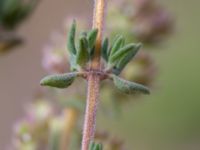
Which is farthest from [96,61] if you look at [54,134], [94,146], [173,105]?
[173,105]

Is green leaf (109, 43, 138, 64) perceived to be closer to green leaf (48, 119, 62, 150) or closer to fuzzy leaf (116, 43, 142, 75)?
fuzzy leaf (116, 43, 142, 75)

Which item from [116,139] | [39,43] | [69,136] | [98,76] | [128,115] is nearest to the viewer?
[98,76]

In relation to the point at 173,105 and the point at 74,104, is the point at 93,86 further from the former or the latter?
the point at 173,105

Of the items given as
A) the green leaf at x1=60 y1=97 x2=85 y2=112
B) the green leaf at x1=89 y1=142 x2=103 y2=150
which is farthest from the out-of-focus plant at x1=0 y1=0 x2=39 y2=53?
the green leaf at x1=89 y1=142 x2=103 y2=150

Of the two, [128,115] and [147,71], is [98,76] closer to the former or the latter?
[147,71]

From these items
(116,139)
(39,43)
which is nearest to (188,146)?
(39,43)

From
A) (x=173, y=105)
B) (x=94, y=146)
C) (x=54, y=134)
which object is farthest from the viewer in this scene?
(x=173, y=105)

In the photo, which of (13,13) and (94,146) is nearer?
(94,146)
